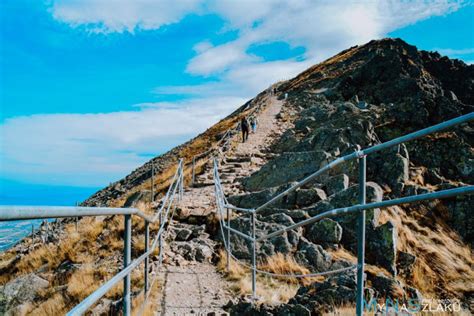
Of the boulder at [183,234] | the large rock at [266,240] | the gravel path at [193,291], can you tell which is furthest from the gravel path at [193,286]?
the boulder at [183,234]

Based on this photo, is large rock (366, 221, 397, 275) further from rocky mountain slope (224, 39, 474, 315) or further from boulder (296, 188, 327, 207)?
boulder (296, 188, 327, 207)

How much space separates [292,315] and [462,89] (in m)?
39.3

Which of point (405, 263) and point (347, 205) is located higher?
point (347, 205)

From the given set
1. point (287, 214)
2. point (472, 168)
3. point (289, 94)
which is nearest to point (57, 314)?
point (287, 214)

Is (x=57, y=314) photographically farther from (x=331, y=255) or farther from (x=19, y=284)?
(x=331, y=255)

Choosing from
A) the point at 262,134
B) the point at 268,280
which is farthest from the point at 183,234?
the point at 262,134

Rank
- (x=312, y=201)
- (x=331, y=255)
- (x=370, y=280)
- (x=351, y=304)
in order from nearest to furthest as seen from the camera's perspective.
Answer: (x=351, y=304) < (x=370, y=280) < (x=331, y=255) < (x=312, y=201)

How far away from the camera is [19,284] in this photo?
26.4 ft

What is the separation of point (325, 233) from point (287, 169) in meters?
5.36

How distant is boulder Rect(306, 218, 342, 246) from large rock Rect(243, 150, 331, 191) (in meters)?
4.47

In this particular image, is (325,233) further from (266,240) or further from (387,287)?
(387,287)

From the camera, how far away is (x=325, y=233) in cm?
870

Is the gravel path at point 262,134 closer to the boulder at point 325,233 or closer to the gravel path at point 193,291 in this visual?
the boulder at point 325,233

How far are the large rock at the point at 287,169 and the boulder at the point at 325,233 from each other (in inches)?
176
